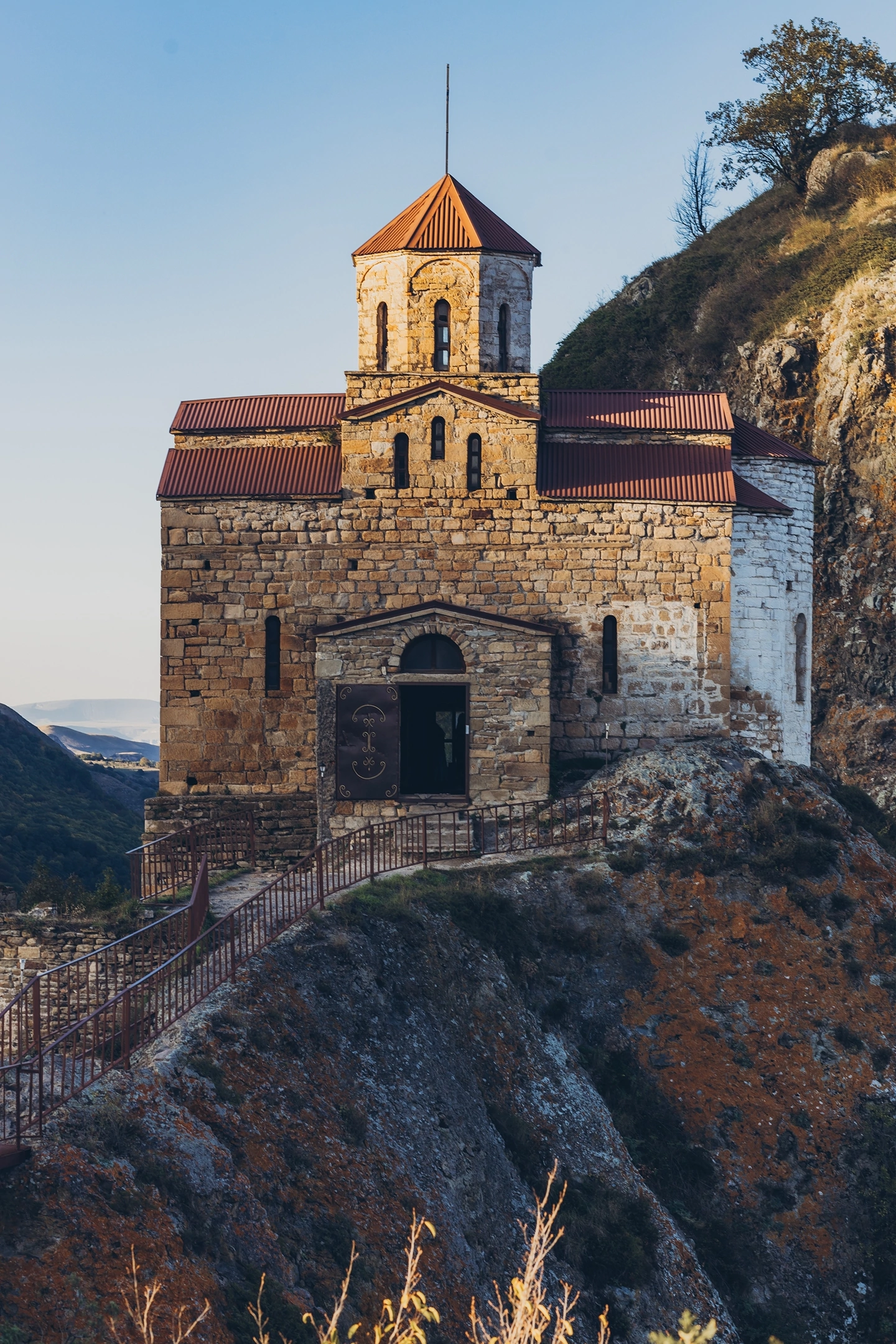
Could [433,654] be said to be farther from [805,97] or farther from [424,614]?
[805,97]

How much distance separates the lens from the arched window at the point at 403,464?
2538cm

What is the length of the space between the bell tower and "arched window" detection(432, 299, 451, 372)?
12mm

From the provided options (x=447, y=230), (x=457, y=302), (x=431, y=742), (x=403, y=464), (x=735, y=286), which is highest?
(x=735, y=286)

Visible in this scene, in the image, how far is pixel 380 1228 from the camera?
529 inches

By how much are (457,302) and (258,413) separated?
4495mm

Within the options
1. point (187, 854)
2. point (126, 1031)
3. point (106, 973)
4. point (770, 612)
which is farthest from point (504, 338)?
point (126, 1031)

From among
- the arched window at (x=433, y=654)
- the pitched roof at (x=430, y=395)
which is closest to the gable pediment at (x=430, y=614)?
the arched window at (x=433, y=654)

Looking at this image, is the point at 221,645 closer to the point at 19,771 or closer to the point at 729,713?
the point at 729,713

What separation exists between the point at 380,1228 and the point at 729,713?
1437 centimetres

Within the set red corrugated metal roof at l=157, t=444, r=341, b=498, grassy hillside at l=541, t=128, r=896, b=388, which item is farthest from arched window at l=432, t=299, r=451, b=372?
grassy hillside at l=541, t=128, r=896, b=388

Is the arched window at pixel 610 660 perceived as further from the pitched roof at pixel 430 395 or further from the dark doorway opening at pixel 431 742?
the pitched roof at pixel 430 395

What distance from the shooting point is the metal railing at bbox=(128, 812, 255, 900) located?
2136 cm

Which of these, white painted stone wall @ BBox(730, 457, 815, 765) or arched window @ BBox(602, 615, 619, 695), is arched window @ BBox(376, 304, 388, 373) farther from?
white painted stone wall @ BBox(730, 457, 815, 765)

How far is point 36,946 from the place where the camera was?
19.0 m
